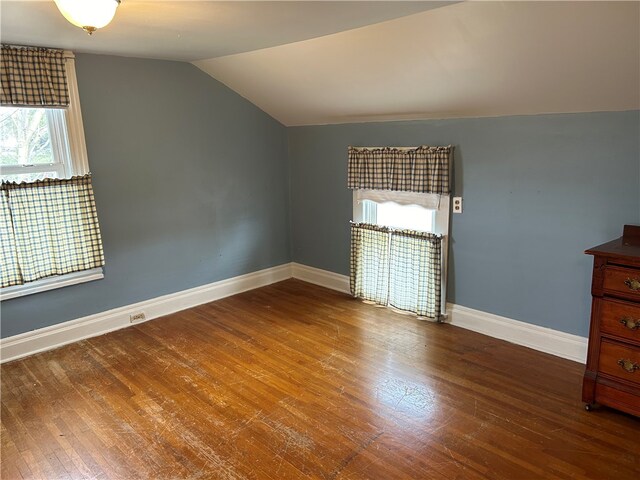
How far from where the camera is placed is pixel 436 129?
3635 mm

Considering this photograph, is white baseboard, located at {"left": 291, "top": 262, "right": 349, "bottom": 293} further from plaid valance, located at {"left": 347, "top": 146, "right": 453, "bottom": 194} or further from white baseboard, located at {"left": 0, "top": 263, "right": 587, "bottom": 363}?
plaid valance, located at {"left": 347, "top": 146, "right": 453, "bottom": 194}

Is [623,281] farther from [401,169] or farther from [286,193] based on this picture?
[286,193]

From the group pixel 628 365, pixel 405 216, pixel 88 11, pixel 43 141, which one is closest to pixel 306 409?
pixel 628 365

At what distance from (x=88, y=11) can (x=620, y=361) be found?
3.13 metres

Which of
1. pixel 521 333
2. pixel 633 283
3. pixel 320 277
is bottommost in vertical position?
pixel 521 333

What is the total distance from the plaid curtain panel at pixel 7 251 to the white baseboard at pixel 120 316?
0.46m

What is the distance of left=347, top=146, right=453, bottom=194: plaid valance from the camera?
3596mm

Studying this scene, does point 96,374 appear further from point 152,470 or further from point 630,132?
point 630,132

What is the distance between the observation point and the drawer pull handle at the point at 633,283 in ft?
7.57

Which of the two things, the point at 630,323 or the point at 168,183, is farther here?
the point at 168,183

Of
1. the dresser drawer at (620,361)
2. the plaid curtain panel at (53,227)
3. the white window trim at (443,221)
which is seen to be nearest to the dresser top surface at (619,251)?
the dresser drawer at (620,361)

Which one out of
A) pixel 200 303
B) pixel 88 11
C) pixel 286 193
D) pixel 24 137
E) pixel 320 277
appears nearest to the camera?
pixel 88 11

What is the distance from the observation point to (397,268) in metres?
4.03

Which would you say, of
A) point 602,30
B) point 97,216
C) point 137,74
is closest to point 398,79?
point 602,30
